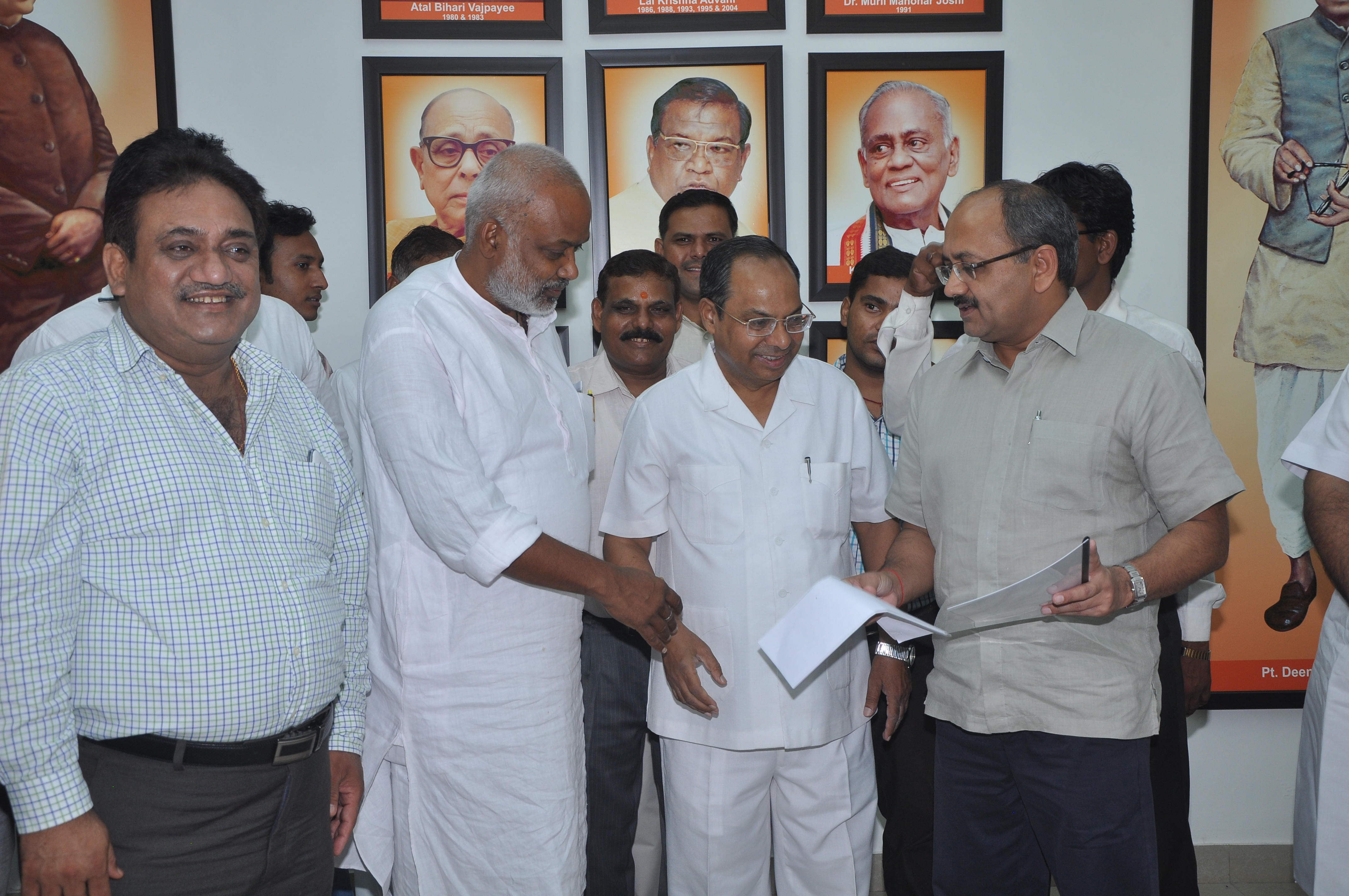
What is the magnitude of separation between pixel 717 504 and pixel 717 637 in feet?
1.05

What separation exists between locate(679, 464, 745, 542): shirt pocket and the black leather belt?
939mm

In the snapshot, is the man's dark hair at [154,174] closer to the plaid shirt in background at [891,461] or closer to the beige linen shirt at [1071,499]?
the beige linen shirt at [1071,499]

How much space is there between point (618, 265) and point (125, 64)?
6.16 feet

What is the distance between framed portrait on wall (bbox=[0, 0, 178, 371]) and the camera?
10.8ft

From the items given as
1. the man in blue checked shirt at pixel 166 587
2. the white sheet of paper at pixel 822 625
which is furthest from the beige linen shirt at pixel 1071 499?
the man in blue checked shirt at pixel 166 587

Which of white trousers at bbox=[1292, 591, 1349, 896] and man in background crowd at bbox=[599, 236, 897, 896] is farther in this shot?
man in background crowd at bbox=[599, 236, 897, 896]

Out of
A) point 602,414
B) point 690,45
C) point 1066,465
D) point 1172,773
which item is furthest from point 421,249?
point 1172,773

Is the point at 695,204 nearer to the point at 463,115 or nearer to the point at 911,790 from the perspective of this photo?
the point at 463,115

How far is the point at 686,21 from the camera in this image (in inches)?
134

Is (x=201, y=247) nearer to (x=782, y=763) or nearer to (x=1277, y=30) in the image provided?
(x=782, y=763)

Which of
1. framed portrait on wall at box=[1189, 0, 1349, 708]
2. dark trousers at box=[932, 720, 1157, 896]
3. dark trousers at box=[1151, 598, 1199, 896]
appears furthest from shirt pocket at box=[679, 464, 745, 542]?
framed portrait on wall at box=[1189, 0, 1349, 708]

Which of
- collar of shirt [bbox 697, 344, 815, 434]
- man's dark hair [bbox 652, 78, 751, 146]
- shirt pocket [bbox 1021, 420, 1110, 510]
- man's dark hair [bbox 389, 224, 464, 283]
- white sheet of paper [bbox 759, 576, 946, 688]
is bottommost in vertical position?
white sheet of paper [bbox 759, 576, 946, 688]

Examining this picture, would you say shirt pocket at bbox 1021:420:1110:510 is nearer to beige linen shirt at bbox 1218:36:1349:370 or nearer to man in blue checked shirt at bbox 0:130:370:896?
man in blue checked shirt at bbox 0:130:370:896

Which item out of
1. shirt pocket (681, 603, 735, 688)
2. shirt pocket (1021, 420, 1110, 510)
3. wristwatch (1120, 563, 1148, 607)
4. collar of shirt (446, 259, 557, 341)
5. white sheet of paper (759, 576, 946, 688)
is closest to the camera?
white sheet of paper (759, 576, 946, 688)
